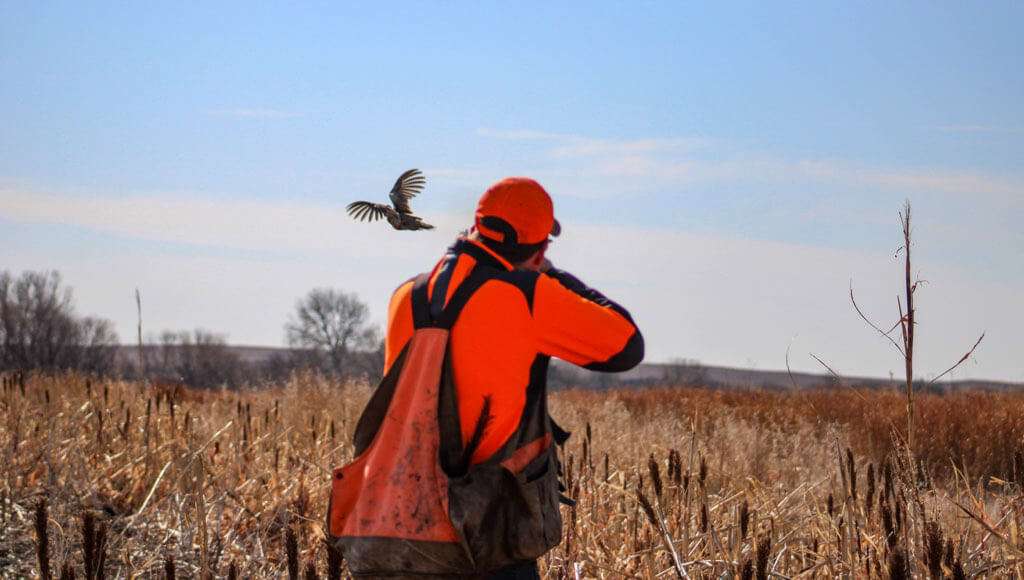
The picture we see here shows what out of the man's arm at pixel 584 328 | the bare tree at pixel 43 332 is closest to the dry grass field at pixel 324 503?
the man's arm at pixel 584 328

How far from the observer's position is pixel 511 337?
3.48 m

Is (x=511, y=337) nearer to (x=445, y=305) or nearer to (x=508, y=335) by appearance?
(x=508, y=335)

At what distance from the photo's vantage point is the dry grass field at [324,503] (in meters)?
3.54

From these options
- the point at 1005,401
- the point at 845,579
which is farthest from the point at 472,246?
the point at 1005,401

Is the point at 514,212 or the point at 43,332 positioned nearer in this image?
the point at 514,212

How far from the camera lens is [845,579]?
3.71m

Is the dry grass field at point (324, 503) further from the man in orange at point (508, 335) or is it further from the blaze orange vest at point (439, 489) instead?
the man in orange at point (508, 335)

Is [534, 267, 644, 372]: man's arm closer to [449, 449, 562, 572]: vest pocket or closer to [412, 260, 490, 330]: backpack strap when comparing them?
[412, 260, 490, 330]: backpack strap

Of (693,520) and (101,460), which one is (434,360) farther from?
(101,460)

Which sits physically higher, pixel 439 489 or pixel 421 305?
pixel 421 305

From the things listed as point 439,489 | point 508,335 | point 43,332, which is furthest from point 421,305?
point 43,332

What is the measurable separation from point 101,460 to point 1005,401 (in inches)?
596

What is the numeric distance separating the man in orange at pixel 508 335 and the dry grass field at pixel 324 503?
491 millimetres

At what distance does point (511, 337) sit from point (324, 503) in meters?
3.54
